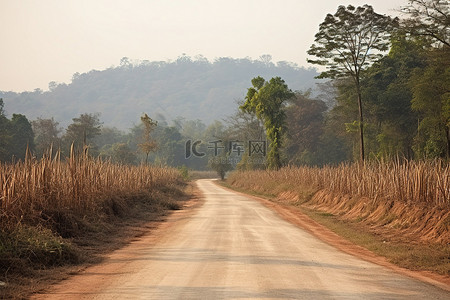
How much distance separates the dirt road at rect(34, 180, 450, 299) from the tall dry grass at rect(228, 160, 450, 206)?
3945mm

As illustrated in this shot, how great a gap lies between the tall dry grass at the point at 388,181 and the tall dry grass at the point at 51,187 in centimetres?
1001

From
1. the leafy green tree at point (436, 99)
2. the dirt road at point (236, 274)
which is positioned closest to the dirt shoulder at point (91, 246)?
the dirt road at point (236, 274)

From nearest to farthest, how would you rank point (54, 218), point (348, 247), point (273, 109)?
point (54, 218) → point (348, 247) → point (273, 109)

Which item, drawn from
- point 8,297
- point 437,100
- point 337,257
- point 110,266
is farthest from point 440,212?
point 437,100

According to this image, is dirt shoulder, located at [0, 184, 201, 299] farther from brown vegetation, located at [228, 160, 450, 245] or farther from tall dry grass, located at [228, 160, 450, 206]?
tall dry grass, located at [228, 160, 450, 206]

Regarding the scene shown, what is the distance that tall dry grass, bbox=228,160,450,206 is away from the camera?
49.3ft

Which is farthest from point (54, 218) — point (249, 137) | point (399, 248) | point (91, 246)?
point (249, 137)

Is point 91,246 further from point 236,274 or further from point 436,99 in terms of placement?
point 436,99

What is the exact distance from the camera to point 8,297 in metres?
7.39

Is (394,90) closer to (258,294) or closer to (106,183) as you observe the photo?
(106,183)

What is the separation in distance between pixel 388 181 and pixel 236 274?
1160 centimetres

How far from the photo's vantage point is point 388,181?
1884 centimetres

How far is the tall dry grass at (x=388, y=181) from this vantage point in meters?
15.0

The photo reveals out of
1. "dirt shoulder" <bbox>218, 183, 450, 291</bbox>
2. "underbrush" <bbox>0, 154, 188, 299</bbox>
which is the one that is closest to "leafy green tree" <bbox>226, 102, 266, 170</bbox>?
"dirt shoulder" <bbox>218, 183, 450, 291</bbox>
